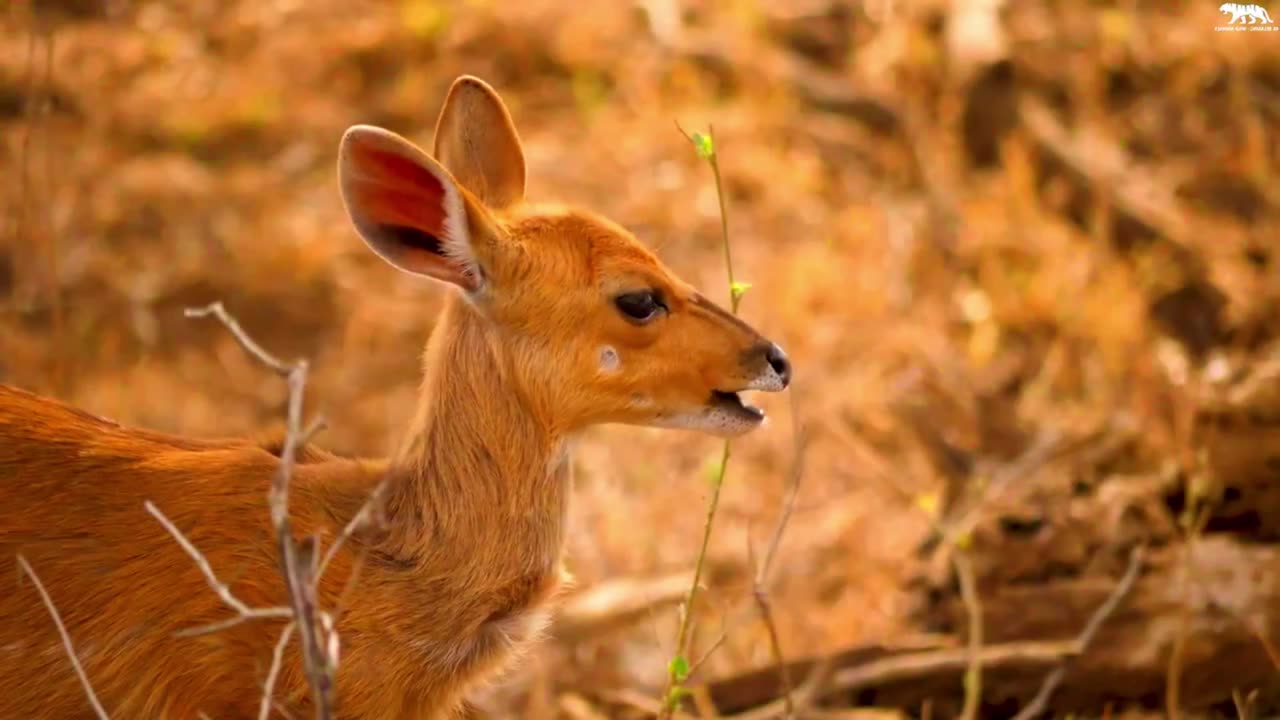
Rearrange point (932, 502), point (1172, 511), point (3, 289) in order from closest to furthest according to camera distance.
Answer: point (932, 502) < point (1172, 511) < point (3, 289)

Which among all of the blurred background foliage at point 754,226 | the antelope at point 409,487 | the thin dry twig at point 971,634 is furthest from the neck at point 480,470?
the blurred background foliage at point 754,226

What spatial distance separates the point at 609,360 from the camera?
3752 millimetres

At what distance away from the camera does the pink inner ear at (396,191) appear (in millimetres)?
3609

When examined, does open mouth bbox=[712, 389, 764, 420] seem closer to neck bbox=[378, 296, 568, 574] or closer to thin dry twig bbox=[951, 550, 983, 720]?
neck bbox=[378, 296, 568, 574]

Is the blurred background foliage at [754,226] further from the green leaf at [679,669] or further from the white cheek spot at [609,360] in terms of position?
the white cheek spot at [609,360]

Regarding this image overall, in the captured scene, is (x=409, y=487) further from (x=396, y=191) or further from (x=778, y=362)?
(x=778, y=362)

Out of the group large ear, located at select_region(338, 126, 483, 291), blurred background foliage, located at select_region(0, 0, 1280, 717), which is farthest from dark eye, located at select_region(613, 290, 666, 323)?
blurred background foliage, located at select_region(0, 0, 1280, 717)

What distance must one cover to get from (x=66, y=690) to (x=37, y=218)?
4.21 m

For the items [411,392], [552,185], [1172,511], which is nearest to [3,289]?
[411,392]

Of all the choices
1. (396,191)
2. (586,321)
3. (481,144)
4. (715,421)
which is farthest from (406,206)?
(715,421)

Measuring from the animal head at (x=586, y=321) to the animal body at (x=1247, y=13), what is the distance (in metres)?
5.55

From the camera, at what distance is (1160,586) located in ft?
15.9

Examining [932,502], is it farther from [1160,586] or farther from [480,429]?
[480,429]

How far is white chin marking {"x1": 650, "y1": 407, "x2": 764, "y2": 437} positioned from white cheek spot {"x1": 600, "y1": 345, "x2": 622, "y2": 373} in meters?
0.14
